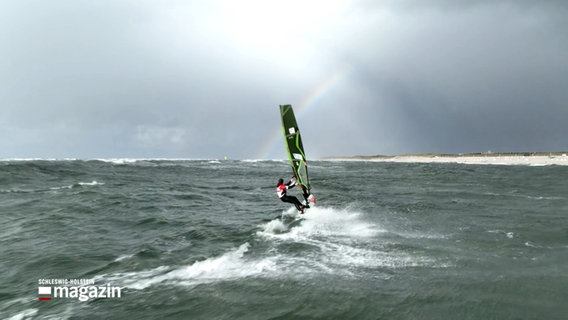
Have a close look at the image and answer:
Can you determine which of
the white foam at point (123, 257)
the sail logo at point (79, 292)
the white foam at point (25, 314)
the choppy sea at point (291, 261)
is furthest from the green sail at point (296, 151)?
the white foam at point (25, 314)

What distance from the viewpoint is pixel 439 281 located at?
350 inches

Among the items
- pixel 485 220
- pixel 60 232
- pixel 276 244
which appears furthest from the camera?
pixel 485 220

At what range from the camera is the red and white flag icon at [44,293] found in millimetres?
9186

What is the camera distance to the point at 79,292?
30.7ft

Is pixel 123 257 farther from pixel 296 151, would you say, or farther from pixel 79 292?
pixel 296 151

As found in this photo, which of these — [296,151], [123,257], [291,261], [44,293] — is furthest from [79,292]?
[296,151]

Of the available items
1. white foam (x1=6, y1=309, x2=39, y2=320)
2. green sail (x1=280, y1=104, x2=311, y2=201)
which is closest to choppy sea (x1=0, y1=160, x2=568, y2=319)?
white foam (x1=6, y1=309, x2=39, y2=320)

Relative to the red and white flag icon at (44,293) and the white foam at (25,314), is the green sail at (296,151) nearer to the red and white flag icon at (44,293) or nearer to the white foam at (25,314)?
the red and white flag icon at (44,293)

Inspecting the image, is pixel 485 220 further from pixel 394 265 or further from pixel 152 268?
pixel 152 268

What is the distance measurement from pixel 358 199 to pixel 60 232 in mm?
18387

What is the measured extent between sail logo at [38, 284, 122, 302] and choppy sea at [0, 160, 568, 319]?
4.4 inches

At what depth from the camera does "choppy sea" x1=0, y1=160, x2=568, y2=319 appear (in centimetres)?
777

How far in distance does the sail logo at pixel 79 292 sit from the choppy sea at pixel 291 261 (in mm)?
113

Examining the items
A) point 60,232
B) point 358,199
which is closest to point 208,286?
point 60,232
